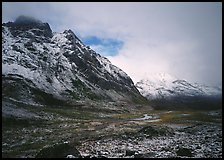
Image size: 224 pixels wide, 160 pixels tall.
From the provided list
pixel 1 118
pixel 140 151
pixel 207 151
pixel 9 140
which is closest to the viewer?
pixel 207 151

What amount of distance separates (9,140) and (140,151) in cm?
2715

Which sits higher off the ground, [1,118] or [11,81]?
[11,81]

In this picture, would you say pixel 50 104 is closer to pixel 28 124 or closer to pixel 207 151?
pixel 28 124

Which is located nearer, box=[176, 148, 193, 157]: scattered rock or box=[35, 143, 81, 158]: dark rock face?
box=[35, 143, 81, 158]: dark rock face

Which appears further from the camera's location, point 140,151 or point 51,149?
point 140,151

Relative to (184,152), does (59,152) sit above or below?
above

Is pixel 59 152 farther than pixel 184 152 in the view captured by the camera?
No

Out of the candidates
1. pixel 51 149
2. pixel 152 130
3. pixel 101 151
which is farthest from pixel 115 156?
pixel 152 130

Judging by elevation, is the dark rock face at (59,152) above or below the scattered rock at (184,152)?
above

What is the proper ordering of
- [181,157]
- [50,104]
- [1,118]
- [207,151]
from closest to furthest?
[181,157], [207,151], [1,118], [50,104]

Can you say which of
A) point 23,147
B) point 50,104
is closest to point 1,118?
point 23,147

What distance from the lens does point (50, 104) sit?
164m

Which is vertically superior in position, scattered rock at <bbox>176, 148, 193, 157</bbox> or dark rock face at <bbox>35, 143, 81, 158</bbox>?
dark rock face at <bbox>35, 143, 81, 158</bbox>

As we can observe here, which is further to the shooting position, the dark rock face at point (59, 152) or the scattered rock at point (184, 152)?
the scattered rock at point (184, 152)
